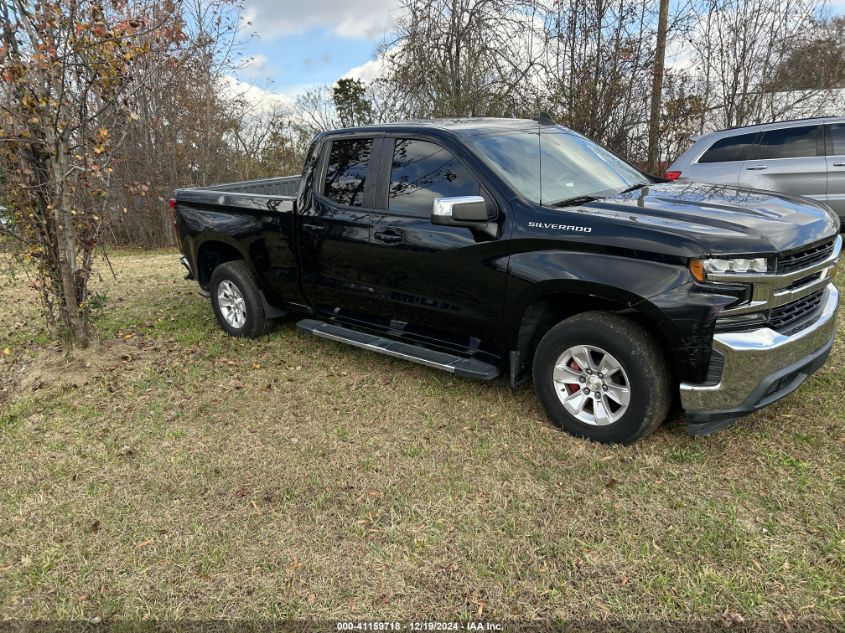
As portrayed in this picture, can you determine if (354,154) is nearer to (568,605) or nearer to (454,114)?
(568,605)

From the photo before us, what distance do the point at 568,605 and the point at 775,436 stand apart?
1.86m

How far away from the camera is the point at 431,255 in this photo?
12.6ft

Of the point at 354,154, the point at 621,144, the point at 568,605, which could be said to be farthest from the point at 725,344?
the point at 621,144

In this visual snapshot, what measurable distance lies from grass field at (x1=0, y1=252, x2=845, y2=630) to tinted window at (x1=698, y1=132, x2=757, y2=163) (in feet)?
13.9

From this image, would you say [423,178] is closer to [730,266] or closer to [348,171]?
[348,171]

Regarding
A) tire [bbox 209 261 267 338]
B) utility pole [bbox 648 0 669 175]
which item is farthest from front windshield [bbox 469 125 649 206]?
utility pole [bbox 648 0 669 175]

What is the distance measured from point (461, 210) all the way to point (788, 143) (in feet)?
20.5

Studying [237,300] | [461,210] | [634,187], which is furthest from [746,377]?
[237,300]

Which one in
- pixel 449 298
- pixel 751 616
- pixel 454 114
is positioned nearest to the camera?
pixel 751 616

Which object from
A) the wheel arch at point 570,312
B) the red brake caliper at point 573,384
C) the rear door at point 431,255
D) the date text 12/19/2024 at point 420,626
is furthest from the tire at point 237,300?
the date text 12/19/2024 at point 420,626

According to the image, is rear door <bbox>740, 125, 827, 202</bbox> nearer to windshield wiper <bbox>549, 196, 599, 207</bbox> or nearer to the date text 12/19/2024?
windshield wiper <bbox>549, 196, 599, 207</bbox>

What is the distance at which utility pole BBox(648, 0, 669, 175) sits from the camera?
1070 centimetres

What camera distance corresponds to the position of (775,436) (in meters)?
3.36

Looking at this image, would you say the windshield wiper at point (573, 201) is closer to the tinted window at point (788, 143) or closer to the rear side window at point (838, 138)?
the tinted window at point (788, 143)
